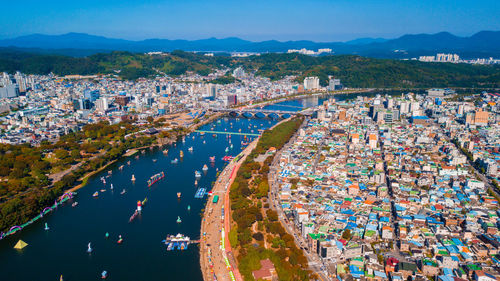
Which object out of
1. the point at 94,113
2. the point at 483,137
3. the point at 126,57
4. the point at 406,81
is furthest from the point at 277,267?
the point at 126,57

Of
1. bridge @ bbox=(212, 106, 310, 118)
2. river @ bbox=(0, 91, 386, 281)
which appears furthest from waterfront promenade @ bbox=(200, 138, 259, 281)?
bridge @ bbox=(212, 106, 310, 118)

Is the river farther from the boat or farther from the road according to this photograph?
the road

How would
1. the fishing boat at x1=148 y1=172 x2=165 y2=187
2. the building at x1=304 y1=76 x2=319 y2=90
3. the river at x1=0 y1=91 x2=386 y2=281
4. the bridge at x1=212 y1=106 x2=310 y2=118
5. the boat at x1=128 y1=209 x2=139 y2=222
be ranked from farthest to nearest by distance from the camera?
1. the building at x1=304 y1=76 x2=319 y2=90
2. the bridge at x1=212 y1=106 x2=310 y2=118
3. the fishing boat at x1=148 y1=172 x2=165 y2=187
4. the boat at x1=128 y1=209 x2=139 y2=222
5. the river at x1=0 y1=91 x2=386 y2=281

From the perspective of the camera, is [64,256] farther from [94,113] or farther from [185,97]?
[185,97]

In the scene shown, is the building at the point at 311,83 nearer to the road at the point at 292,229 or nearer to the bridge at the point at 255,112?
the bridge at the point at 255,112

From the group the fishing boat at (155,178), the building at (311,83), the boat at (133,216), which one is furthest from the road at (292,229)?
the building at (311,83)

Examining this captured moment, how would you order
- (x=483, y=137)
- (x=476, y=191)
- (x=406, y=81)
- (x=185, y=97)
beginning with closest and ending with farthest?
(x=476, y=191), (x=483, y=137), (x=185, y=97), (x=406, y=81)
